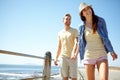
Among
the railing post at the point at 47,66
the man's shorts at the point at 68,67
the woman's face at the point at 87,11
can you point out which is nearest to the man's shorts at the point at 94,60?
the woman's face at the point at 87,11

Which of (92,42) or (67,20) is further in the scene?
(67,20)

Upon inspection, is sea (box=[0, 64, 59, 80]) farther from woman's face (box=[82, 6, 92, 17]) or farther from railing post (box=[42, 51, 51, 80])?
woman's face (box=[82, 6, 92, 17])

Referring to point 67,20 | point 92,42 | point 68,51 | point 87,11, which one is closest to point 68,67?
point 68,51

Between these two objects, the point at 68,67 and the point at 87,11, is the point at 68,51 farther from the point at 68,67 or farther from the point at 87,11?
the point at 87,11

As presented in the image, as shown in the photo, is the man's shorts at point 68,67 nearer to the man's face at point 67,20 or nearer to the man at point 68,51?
the man at point 68,51

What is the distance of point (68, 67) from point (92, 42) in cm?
183

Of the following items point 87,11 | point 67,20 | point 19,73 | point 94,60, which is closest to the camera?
point 94,60

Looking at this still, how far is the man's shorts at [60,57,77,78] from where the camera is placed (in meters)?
5.31

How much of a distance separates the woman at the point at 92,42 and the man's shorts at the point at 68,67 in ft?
4.73

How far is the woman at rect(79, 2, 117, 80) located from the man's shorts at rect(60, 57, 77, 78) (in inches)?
56.8

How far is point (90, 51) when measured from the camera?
367cm

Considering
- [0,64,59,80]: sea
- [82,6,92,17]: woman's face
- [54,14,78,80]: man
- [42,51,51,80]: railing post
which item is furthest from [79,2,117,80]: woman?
[42,51,51,80]: railing post

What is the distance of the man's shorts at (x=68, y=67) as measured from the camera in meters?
5.31

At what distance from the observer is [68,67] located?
5.39 m
